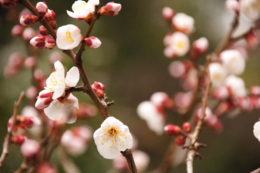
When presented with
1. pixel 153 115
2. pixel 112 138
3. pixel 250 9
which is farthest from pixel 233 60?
pixel 112 138

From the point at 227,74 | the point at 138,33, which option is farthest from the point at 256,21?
the point at 138,33

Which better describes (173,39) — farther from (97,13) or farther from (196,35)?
(196,35)

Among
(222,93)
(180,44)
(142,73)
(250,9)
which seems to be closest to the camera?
(250,9)

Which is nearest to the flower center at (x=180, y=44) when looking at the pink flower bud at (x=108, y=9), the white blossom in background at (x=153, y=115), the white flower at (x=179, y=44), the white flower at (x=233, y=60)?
the white flower at (x=179, y=44)

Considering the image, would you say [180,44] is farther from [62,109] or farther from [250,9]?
[62,109]

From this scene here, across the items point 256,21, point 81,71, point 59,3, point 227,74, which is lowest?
point 81,71

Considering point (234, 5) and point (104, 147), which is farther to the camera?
point (234, 5)

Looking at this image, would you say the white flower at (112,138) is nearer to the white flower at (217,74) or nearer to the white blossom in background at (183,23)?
the white flower at (217,74)
